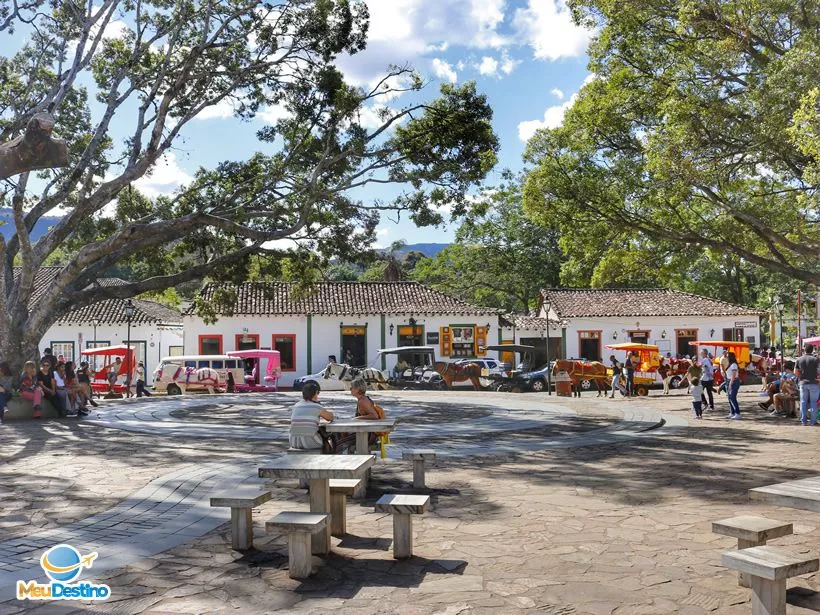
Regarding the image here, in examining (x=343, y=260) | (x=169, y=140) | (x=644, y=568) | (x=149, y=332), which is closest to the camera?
(x=644, y=568)

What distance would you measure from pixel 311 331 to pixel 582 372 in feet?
46.6

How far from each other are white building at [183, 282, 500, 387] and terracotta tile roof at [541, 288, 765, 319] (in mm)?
5584

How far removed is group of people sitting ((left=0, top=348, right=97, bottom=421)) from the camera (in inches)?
591

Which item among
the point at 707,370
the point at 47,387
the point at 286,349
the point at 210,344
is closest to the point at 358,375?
the point at 286,349

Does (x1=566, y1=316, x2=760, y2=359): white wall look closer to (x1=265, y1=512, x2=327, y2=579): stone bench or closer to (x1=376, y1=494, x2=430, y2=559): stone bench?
(x1=376, y1=494, x2=430, y2=559): stone bench

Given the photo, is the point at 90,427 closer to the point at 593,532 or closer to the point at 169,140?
the point at 169,140

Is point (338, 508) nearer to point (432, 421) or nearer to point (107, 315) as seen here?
point (432, 421)

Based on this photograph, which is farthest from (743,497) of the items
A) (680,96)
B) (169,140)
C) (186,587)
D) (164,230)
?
(169,140)

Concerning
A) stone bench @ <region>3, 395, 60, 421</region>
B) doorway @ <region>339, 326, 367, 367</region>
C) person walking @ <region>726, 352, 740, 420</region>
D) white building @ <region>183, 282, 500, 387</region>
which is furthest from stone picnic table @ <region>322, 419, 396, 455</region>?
doorway @ <region>339, 326, 367, 367</region>

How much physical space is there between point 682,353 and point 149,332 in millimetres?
28927

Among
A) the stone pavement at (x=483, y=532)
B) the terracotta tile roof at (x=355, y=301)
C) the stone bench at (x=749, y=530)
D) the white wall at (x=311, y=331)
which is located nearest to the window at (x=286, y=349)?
the white wall at (x=311, y=331)

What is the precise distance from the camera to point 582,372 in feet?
91.1

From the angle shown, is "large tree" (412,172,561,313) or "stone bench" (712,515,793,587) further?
"large tree" (412,172,561,313)

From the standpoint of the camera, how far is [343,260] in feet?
70.9
